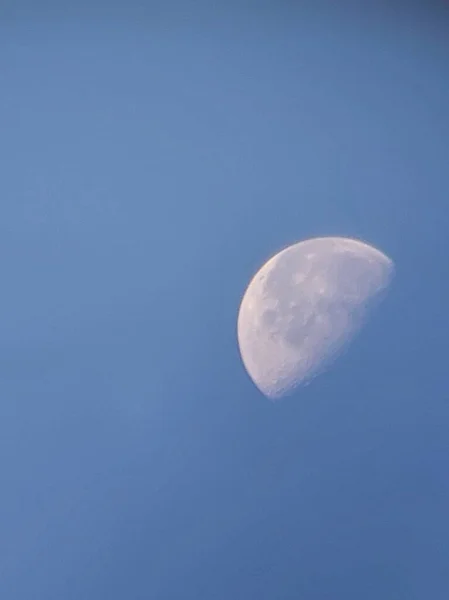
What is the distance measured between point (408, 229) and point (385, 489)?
536 mm

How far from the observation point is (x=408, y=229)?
5.41ft

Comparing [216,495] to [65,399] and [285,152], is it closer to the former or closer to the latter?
[65,399]

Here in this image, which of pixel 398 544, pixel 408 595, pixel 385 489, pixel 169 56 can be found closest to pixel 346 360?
pixel 385 489

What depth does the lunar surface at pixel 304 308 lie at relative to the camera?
5.11 ft

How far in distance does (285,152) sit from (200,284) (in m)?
0.33

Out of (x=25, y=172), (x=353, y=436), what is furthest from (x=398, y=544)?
(x=25, y=172)

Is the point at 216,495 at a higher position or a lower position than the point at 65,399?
lower

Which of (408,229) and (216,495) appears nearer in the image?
(216,495)

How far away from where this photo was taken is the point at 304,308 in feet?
5.19

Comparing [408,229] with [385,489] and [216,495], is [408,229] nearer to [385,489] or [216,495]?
[385,489]

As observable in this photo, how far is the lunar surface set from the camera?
5.11 ft

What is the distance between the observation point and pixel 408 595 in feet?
5.24

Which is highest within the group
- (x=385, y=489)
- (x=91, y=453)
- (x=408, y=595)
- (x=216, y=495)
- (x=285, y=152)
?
(x=285, y=152)

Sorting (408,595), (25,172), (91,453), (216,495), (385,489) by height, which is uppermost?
(25,172)
